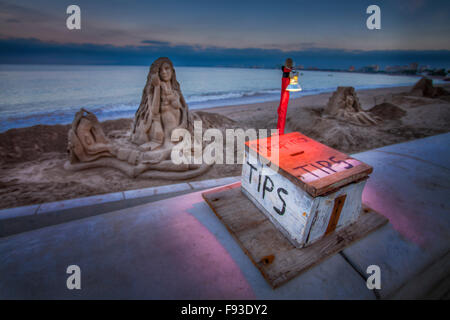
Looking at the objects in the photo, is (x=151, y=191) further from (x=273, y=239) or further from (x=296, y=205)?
(x=296, y=205)

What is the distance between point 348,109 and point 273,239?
9851mm

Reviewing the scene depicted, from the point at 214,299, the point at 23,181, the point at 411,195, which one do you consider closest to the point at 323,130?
the point at 411,195

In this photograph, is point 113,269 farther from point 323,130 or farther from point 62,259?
point 323,130

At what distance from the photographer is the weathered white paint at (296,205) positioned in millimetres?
1365

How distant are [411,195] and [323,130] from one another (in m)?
6.33

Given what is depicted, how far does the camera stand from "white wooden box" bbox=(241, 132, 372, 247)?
1338mm

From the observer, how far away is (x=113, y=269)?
1325mm

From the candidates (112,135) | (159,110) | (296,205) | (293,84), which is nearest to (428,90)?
(293,84)

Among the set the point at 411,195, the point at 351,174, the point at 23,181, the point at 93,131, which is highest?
the point at 93,131

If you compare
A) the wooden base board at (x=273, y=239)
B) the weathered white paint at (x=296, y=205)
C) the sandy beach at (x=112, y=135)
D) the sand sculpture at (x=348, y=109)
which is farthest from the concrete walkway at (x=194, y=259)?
the sand sculpture at (x=348, y=109)

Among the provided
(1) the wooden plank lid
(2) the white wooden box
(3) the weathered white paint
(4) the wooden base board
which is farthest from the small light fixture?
(4) the wooden base board

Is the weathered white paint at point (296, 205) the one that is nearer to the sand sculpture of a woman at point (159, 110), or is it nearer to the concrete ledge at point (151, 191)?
the concrete ledge at point (151, 191)

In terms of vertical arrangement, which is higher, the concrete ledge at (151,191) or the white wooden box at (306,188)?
the white wooden box at (306,188)

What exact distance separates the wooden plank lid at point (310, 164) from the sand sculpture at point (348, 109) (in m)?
8.49
